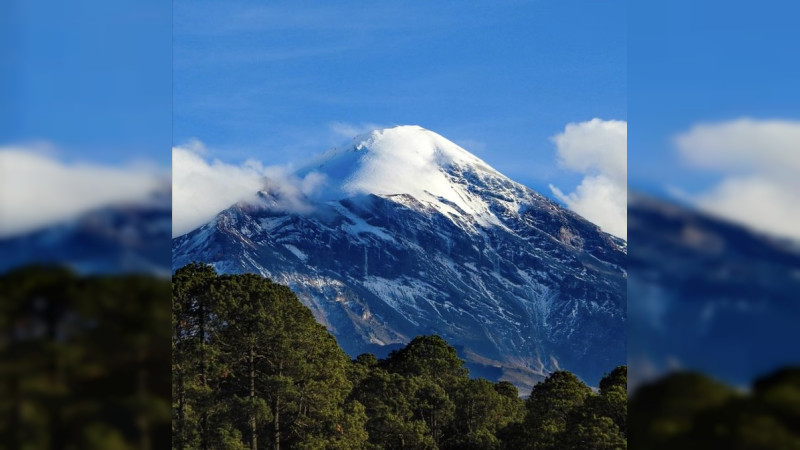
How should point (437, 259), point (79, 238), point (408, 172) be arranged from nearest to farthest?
point (79, 238), point (437, 259), point (408, 172)

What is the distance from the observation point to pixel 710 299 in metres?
2.67

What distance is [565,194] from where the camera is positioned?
146 meters

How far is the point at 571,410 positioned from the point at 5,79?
22935 mm

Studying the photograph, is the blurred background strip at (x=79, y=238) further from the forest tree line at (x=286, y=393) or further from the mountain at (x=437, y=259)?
the mountain at (x=437, y=259)

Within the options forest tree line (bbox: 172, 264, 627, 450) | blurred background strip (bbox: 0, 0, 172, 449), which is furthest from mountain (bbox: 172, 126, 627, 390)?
blurred background strip (bbox: 0, 0, 172, 449)

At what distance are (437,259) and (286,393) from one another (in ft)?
368

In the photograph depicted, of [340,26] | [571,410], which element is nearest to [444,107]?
[340,26]

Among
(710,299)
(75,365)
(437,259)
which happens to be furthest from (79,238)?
(437,259)

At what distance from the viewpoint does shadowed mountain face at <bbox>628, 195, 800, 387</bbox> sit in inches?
102

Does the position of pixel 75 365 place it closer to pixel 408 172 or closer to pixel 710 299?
pixel 710 299

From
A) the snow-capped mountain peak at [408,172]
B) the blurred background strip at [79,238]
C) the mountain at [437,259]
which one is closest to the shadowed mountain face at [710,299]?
the blurred background strip at [79,238]

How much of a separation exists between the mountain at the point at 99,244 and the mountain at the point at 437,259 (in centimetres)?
11252

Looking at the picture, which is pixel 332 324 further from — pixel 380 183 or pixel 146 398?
pixel 146 398

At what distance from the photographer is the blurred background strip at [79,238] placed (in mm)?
2721
